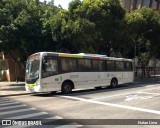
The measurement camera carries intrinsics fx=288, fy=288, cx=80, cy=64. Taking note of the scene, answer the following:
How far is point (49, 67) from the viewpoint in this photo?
→ 18203 mm

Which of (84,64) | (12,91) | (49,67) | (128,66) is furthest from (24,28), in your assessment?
(128,66)

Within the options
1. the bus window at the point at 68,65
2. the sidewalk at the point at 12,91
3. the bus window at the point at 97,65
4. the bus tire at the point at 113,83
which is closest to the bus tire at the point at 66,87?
the bus window at the point at 68,65

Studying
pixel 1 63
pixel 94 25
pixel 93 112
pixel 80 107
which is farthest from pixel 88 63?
pixel 1 63

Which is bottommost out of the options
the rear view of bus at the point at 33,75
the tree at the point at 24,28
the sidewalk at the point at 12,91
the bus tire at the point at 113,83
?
the sidewalk at the point at 12,91

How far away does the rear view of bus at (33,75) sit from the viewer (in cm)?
1773

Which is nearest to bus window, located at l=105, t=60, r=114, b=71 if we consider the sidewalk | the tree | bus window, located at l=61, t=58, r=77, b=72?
bus window, located at l=61, t=58, r=77, b=72

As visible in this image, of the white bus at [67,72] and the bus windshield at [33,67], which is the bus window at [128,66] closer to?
the white bus at [67,72]

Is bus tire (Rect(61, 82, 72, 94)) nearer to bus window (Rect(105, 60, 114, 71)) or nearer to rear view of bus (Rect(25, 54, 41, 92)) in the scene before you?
rear view of bus (Rect(25, 54, 41, 92))

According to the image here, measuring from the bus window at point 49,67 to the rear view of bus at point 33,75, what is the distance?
374mm

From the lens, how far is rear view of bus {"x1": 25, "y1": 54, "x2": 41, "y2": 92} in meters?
17.7

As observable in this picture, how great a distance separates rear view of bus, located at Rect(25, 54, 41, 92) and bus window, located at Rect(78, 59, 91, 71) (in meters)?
3.57

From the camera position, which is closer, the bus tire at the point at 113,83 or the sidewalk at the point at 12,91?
the sidewalk at the point at 12,91

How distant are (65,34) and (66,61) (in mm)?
7412

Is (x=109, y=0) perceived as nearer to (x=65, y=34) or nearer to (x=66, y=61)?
(x=65, y=34)
